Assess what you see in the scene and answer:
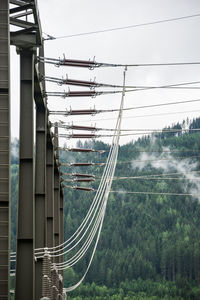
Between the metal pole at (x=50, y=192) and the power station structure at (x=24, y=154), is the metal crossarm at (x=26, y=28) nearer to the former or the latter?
the power station structure at (x=24, y=154)

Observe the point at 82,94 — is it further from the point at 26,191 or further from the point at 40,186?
→ the point at 26,191

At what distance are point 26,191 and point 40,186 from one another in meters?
5.66

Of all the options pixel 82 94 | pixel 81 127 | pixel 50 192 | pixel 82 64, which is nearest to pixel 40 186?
pixel 82 94

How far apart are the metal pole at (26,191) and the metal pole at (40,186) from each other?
4.16 meters

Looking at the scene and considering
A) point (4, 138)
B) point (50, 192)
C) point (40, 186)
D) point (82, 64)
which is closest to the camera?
point (4, 138)

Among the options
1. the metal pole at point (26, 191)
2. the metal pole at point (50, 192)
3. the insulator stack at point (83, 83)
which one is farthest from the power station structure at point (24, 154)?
the metal pole at point (50, 192)

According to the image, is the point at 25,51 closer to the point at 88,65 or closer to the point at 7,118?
the point at 88,65

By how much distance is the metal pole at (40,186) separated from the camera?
2511 centimetres

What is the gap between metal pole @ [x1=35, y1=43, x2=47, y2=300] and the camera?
82.4ft

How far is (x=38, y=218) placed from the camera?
25484 mm

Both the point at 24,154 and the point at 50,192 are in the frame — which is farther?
the point at 50,192

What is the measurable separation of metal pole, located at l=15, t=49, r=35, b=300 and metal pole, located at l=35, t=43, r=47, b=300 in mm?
4163

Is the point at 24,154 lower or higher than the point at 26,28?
lower

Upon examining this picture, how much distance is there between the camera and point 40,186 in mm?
25797
